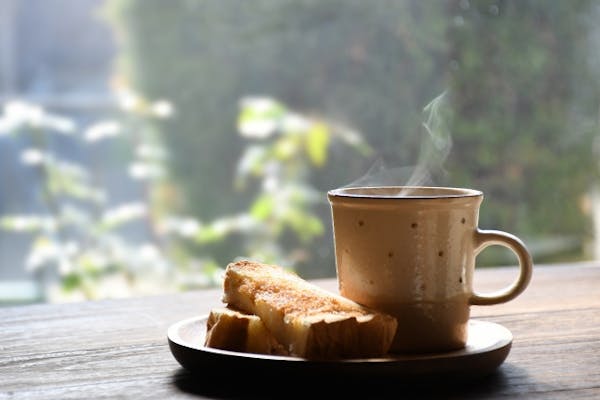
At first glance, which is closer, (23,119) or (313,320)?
(313,320)

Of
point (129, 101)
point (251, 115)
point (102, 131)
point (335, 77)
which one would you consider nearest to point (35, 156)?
point (102, 131)

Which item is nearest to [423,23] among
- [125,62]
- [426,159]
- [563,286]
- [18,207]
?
[125,62]

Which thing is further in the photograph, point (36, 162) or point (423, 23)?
point (423, 23)

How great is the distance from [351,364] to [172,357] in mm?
207

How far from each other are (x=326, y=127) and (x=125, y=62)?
70cm

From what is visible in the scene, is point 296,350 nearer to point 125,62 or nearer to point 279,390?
point 279,390

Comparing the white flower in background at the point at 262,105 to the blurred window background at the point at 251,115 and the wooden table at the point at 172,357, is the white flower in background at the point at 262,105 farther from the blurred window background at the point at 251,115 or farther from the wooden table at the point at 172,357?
the wooden table at the point at 172,357

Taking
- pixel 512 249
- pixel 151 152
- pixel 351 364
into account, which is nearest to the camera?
pixel 351 364

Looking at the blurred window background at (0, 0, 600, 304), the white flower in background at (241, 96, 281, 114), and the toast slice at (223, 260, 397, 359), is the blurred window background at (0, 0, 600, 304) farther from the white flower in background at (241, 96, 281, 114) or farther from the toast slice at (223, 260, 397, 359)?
the toast slice at (223, 260, 397, 359)

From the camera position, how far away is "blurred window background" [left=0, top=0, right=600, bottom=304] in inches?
111

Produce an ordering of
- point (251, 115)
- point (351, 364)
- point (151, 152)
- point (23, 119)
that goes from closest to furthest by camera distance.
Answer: point (351, 364) → point (23, 119) → point (251, 115) → point (151, 152)

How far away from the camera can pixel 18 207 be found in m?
2.88

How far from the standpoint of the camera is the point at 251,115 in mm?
2742

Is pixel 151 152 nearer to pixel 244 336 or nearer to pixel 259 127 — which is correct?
pixel 259 127
